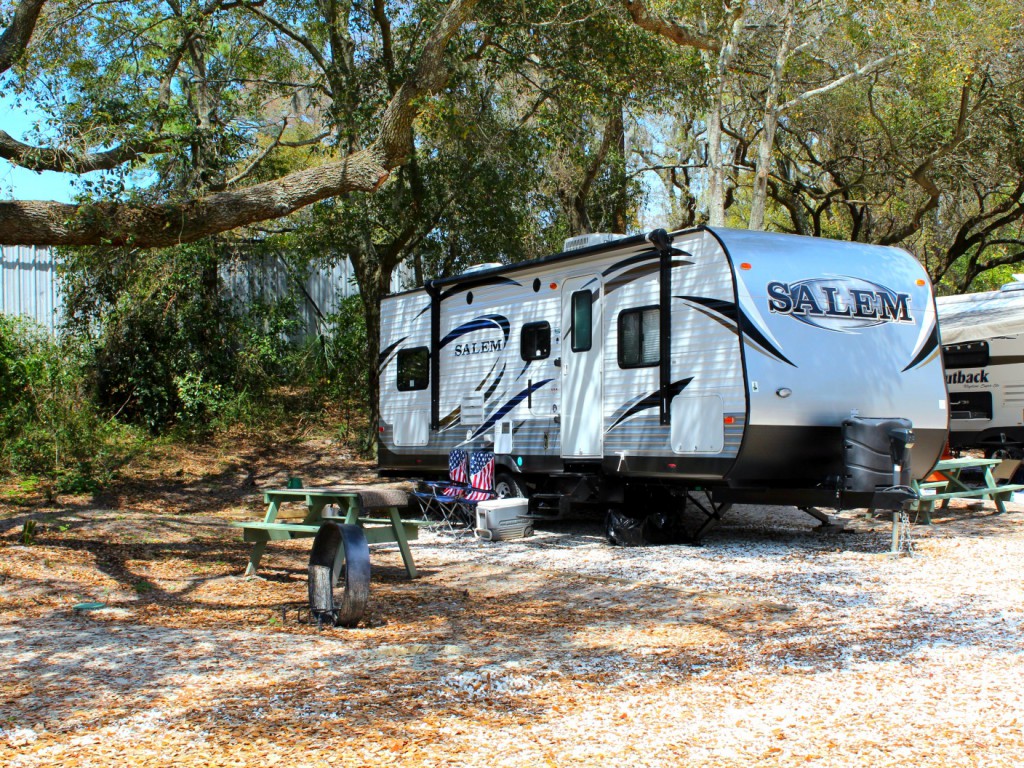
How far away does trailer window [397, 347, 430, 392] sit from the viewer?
13.1m

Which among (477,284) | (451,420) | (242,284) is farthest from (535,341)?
(242,284)

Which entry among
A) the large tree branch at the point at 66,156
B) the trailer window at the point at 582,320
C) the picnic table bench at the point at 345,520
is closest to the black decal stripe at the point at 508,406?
the trailer window at the point at 582,320

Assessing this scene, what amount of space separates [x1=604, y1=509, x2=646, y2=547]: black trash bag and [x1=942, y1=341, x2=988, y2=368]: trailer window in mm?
7185

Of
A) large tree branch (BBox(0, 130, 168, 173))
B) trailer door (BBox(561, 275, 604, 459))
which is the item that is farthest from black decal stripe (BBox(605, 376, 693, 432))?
large tree branch (BBox(0, 130, 168, 173))

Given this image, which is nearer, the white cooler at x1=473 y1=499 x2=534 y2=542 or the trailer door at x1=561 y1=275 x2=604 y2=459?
the trailer door at x1=561 y1=275 x2=604 y2=459

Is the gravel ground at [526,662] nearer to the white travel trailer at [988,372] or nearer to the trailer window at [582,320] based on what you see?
the trailer window at [582,320]

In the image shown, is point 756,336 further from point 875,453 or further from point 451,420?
point 451,420

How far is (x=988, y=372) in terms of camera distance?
15203 millimetres

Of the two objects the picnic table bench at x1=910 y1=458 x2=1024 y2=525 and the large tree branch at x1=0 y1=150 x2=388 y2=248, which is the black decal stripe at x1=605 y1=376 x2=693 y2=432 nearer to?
the picnic table bench at x1=910 y1=458 x2=1024 y2=525

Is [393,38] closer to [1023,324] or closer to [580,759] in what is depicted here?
[1023,324]

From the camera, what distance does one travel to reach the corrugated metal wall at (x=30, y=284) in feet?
55.8

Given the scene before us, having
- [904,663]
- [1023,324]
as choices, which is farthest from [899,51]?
[904,663]

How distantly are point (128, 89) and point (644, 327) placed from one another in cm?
963

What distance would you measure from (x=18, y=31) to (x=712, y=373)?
21.4 ft
